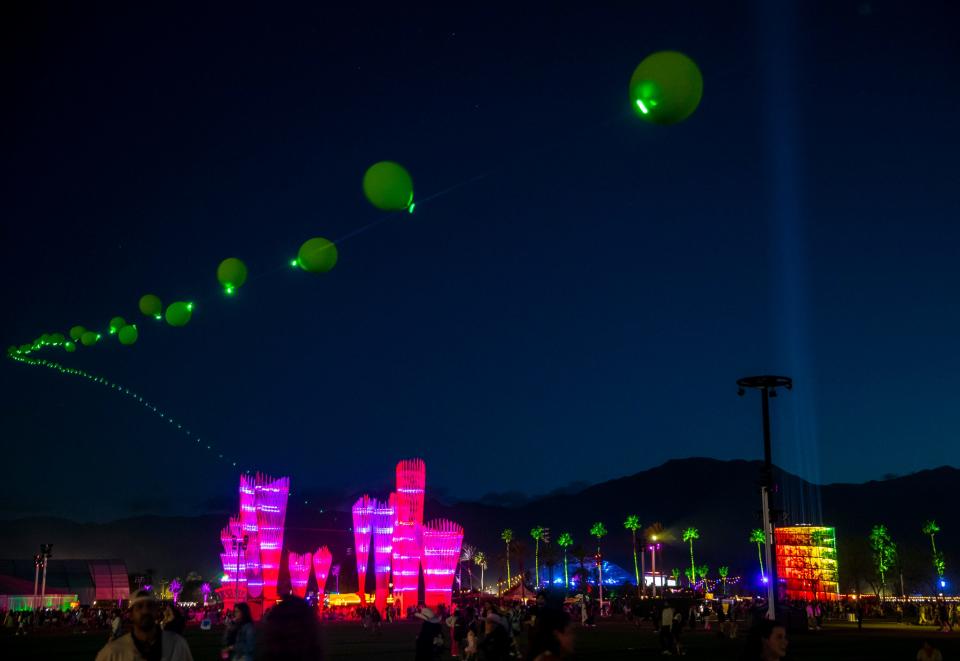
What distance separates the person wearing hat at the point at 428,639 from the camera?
1352cm

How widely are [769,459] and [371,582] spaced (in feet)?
482

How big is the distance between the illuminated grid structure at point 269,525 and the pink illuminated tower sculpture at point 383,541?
586 cm

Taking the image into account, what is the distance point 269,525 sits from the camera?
59188 millimetres

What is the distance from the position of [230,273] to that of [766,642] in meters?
10.5

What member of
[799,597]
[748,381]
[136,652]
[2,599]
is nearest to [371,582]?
[2,599]

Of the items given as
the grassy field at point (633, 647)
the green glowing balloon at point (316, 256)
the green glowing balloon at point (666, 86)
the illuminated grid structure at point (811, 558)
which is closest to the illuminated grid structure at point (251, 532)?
the grassy field at point (633, 647)

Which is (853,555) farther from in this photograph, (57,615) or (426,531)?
(57,615)

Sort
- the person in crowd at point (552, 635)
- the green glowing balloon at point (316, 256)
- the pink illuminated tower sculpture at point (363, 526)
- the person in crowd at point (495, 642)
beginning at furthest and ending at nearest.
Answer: the pink illuminated tower sculpture at point (363, 526), the green glowing balloon at point (316, 256), the person in crowd at point (495, 642), the person in crowd at point (552, 635)

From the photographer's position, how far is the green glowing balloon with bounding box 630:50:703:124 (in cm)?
855

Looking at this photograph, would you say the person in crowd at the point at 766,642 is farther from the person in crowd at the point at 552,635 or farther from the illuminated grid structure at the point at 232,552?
the illuminated grid structure at the point at 232,552

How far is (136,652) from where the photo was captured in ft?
18.4

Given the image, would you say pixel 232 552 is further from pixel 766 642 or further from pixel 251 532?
pixel 766 642

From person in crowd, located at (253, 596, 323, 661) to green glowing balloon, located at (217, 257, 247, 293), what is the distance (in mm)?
10752

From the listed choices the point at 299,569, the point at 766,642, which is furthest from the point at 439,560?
the point at 766,642
